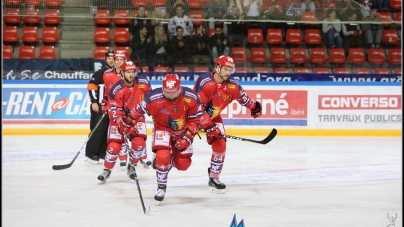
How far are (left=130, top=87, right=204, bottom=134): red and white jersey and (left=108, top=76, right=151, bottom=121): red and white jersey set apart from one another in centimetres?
78

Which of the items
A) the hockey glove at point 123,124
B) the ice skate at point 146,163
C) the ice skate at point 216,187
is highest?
the hockey glove at point 123,124

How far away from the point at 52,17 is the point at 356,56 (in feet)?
16.5

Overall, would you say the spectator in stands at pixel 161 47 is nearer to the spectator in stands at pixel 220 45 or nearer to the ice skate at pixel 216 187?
the spectator in stands at pixel 220 45

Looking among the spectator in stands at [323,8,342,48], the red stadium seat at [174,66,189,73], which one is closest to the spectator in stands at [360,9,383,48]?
the spectator in stands at [323,8,342,48]

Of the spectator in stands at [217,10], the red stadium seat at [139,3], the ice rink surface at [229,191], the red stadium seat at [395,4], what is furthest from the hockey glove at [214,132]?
the red stadium seat at [395,4]

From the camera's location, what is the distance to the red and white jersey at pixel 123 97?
20.6 ft

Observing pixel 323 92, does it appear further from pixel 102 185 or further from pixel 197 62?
pixel 102 185

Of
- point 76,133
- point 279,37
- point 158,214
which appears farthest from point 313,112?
point 158,214

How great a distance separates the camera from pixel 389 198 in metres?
5.75

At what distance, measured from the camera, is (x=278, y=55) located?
1170cm

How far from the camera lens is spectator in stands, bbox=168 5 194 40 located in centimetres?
1034

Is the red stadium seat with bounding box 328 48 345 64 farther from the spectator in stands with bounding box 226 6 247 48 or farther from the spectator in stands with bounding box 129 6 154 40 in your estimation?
the spectator in stands with bounding box 129 6 154 40

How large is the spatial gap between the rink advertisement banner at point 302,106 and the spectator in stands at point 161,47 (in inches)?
16.2

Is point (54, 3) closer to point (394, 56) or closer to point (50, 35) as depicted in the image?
point (50, 35)
